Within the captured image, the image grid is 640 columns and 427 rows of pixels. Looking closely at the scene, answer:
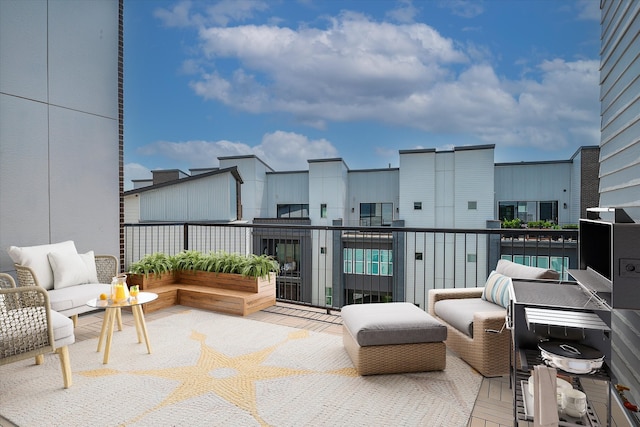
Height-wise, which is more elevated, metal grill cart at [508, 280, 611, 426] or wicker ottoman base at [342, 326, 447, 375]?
metal grill cart at [508, 280, 611, 426]

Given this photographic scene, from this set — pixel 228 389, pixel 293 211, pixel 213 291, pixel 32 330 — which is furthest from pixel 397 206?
pixel 32 330

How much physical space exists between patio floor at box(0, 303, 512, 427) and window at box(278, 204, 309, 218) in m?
9.07

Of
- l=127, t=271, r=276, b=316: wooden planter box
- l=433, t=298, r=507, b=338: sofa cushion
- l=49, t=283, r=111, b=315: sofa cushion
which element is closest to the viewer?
l=433, t=298, r=507, b=338: sofa cushion

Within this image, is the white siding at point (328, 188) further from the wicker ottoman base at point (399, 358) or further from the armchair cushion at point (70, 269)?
Result: the wicker ottoman base at point (399, 358)

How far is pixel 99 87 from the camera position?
4668 mm

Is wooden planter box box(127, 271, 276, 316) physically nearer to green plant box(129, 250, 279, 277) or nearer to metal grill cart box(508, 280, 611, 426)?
green plant box(129, 250, 279, 277)

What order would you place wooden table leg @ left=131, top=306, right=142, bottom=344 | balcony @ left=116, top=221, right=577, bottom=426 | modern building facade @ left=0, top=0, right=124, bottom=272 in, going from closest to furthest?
wooden table leg @ left=131, top=306, right=142, bottom=344, balcony @ left=116, top=221, right=577, bottom=426, modern building facade @ left=0, top=0, right=124, bottom=272

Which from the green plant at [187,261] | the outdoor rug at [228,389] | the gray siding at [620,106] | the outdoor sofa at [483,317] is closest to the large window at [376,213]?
the green plant at [187,261]

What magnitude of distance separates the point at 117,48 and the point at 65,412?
173 inches

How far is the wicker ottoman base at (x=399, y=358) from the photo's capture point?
107 inches

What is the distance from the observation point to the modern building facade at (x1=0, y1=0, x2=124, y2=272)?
12.6 ft

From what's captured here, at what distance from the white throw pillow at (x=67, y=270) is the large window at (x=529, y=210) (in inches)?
470

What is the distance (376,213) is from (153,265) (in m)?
9.52

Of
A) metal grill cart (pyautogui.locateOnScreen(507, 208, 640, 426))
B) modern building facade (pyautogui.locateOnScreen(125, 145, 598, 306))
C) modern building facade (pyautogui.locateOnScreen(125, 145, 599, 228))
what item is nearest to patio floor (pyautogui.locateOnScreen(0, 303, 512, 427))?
metal grill cart (pyautogui.locateOnScreen(507, 208, 640, 426))
